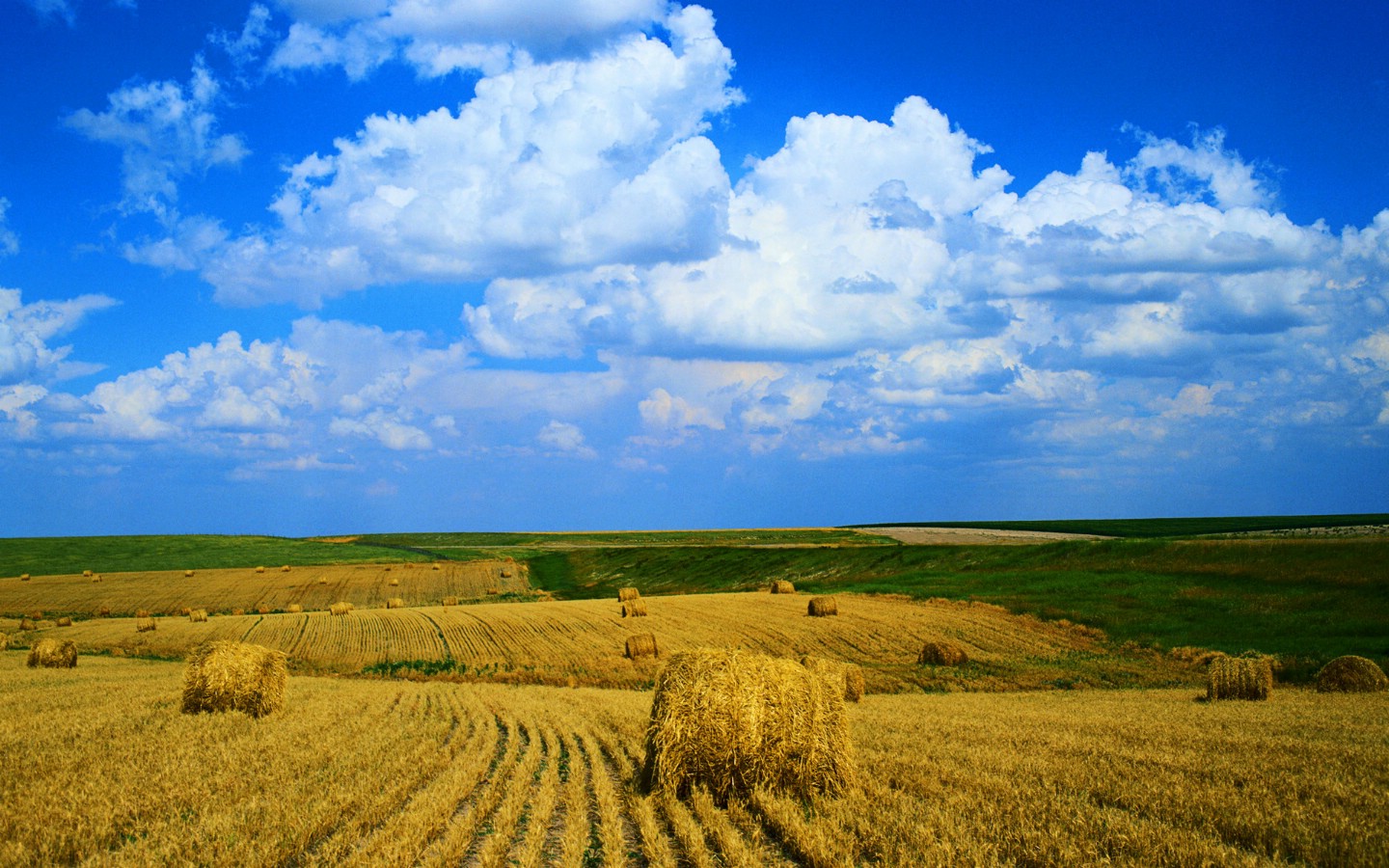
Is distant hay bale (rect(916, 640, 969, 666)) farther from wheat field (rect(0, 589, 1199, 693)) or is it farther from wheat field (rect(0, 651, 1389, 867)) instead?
wheat field (rect(0, 651, 1389, 867))

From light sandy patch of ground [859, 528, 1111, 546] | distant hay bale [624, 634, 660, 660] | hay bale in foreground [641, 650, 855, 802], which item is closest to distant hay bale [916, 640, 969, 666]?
distant hay bale [624, 634, 660, 660]

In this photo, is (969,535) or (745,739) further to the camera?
(969,535)

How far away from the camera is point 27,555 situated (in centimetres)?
9394

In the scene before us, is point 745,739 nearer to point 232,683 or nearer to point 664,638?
point 232,683

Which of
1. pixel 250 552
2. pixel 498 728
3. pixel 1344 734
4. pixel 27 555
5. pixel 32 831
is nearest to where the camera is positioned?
pixel 32 831

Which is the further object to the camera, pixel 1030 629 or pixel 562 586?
pixel 562 586

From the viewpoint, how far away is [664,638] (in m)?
33.8

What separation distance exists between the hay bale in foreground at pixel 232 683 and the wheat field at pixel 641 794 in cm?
66

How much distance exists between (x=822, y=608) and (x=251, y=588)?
47.0m

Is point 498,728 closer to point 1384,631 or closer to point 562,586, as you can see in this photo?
point 1384,631

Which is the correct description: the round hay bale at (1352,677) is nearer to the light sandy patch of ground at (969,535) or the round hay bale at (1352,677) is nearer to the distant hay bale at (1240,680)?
the distant hay bale at (1240,680)

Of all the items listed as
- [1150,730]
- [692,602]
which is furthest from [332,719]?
[692,602]

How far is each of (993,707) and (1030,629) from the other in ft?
55.0

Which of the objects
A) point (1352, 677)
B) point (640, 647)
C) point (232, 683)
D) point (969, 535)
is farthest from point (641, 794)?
point (969, 535)
